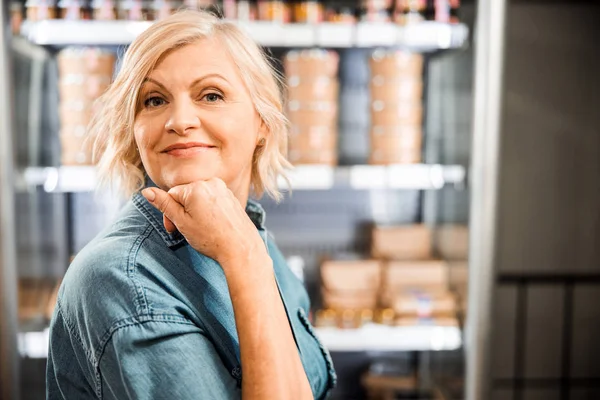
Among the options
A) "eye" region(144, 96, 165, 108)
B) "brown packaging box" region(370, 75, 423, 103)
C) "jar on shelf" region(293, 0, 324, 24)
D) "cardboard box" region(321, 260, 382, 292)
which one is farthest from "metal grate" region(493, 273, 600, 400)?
"eye" region(144, 96, 165, 108)

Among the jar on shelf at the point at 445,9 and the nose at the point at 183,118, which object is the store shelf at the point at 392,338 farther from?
the nose at the point at 183,118

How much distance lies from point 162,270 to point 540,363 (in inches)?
74.4

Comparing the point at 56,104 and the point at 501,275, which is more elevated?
the point at 56,104

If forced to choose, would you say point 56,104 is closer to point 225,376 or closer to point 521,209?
point 225,376

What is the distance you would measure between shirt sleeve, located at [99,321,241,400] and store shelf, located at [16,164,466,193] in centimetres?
109

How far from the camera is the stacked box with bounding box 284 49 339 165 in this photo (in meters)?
1.82

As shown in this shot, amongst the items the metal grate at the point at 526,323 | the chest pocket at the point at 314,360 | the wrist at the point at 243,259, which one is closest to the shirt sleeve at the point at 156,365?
the wrist at the point at 243,259

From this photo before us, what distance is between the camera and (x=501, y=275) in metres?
2.20

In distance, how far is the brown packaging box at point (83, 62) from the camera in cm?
176

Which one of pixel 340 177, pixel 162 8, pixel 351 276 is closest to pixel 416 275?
pixel 351 276

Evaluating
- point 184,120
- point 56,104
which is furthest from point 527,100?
point 56,104

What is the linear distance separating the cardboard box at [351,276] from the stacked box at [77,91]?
941 mm

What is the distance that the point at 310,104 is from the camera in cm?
184

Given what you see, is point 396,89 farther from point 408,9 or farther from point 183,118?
point 183,118
